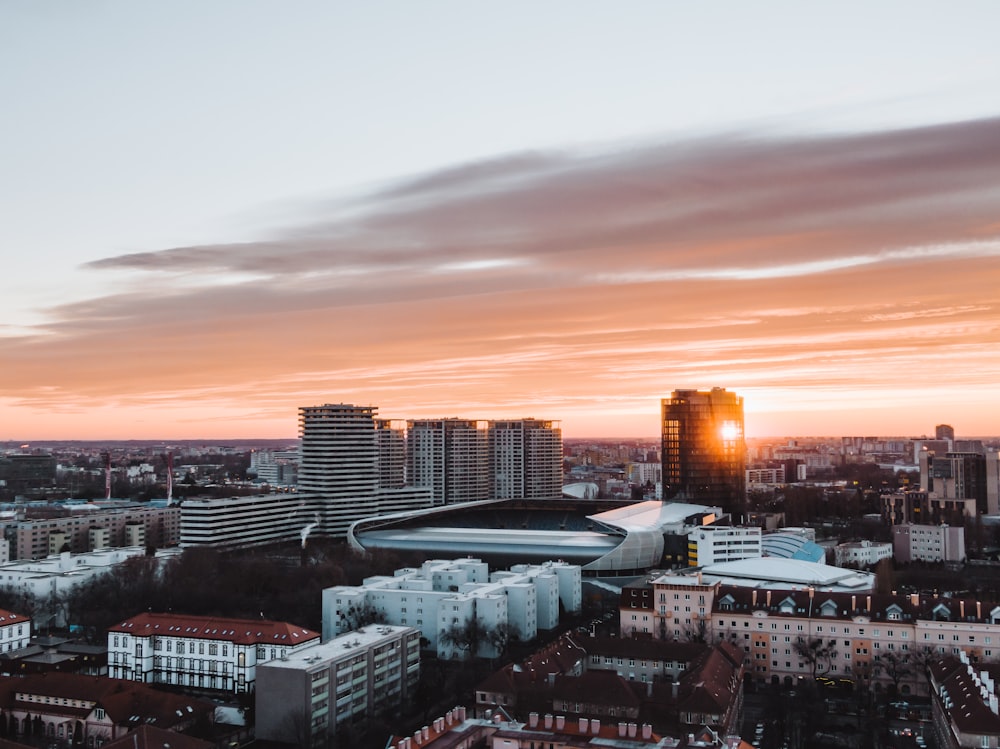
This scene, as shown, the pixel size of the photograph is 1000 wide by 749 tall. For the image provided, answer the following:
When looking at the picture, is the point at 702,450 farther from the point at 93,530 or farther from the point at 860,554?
the point at 93,530

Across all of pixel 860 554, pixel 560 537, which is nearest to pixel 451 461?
pixel 560 537

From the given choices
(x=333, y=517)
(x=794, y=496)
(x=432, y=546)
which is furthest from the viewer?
(x=794, y=496)

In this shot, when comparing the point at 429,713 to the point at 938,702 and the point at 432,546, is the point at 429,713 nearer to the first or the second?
the point at 938,702

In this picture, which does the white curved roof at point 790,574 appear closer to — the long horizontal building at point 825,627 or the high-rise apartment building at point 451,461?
the long horizontal building at point 825,627

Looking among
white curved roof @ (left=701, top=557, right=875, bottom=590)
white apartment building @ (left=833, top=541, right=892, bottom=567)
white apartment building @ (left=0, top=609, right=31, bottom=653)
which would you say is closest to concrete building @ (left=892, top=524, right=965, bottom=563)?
white apartment building @ (left=833, top=541, right=892, bottom=567)

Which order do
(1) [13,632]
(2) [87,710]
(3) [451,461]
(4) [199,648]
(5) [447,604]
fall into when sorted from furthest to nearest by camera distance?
(3) [451,461]
(5) [447,604]
(1) [13,632]
(4) [199,648]
(2) [87,710]

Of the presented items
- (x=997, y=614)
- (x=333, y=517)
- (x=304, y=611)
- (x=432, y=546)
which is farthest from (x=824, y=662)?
(x=333, y=517)
